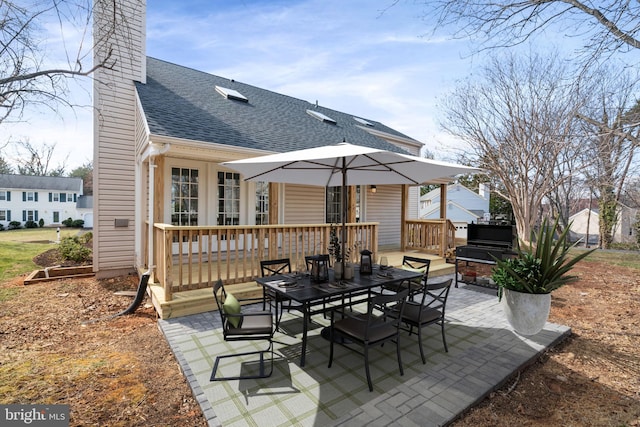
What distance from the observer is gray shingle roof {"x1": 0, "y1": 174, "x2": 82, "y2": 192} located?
3231cm

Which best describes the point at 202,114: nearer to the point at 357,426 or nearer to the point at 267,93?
the point at 267,93

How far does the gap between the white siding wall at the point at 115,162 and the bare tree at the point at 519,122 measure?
1322 centimetres

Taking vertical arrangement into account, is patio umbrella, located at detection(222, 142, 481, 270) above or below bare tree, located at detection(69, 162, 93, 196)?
below

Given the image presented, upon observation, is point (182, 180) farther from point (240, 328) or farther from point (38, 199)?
point (38, 199)

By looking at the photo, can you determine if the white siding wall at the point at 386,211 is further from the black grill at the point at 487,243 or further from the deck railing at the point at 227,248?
the black grill at the point at 487,243

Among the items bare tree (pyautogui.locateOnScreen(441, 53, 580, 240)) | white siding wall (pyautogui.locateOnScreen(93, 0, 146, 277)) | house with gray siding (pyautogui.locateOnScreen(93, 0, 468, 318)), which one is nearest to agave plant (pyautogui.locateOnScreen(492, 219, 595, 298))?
house with gray siding (pyautogui.locateOnScreen(93, 0, 468, 318))

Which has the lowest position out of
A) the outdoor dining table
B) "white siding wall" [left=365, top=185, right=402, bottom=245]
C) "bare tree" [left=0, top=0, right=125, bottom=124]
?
the outdoor dining table

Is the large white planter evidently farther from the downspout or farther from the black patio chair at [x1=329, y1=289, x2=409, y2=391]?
the downspout

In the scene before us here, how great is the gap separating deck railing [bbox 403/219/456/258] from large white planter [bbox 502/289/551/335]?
16.6 ft

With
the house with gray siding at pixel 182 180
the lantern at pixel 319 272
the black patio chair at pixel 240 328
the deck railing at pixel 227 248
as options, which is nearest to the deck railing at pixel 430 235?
the house with gray siding at pixel 182 180

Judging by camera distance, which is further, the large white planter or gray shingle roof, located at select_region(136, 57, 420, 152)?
gray shingle roof, located at select_region(136, 57, 420, 152)

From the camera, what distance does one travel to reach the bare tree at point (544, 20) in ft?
13.1

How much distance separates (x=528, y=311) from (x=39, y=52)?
8383 millimetres

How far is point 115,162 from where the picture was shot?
7.57 m
